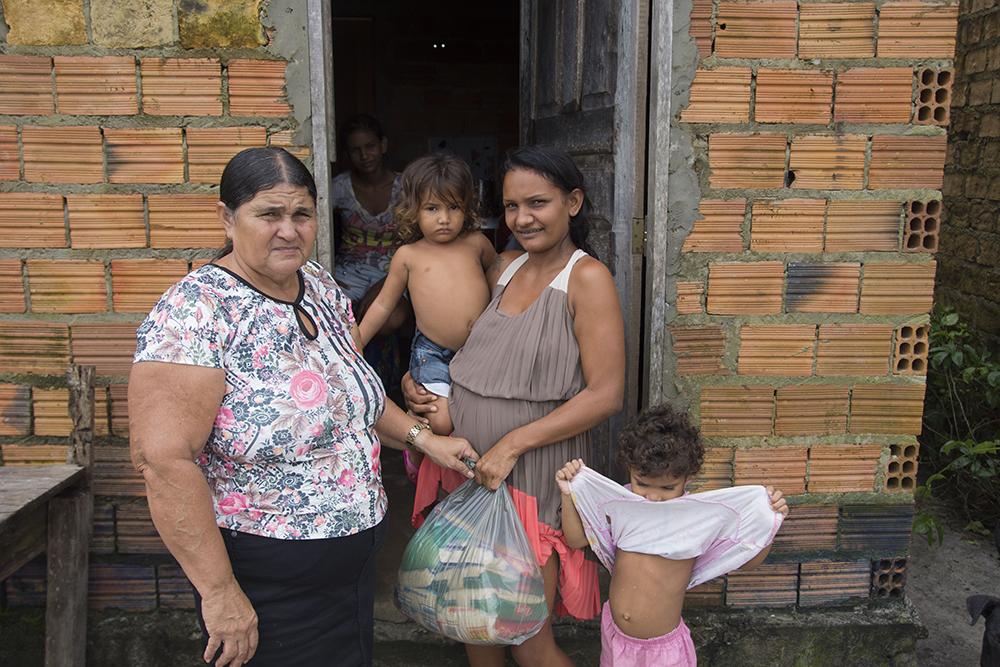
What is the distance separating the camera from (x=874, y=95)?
2.79 meters

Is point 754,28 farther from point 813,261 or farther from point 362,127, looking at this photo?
point 362,127

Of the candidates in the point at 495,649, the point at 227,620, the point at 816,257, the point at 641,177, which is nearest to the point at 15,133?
the point at 227,620

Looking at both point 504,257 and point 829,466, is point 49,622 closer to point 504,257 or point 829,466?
point 504,257

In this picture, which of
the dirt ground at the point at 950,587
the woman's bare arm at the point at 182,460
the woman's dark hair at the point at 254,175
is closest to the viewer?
the woman's bare arm at the point at 182,460

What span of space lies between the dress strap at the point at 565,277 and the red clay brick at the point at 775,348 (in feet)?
2.56

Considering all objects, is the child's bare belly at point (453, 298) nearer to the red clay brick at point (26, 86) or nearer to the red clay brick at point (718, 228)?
the red clay brick at point (718, 228)

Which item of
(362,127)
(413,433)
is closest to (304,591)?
(413,433)

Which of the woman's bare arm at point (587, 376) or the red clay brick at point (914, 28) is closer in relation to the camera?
the woman's bare arm at point (587, 376)

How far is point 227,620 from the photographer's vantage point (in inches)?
69.0

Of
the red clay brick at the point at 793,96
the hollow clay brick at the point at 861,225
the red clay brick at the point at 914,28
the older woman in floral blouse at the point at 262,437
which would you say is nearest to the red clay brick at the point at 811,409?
the hollow clay brick at the point at 861,225

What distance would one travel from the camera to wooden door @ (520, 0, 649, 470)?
110 inches

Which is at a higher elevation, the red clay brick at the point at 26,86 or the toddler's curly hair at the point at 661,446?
the red clay brick at the point at 26,86

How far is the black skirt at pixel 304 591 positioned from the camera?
1858 mm

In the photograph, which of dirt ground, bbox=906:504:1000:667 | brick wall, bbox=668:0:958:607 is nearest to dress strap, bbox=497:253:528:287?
brick wall, bbox=668:0:958:607
